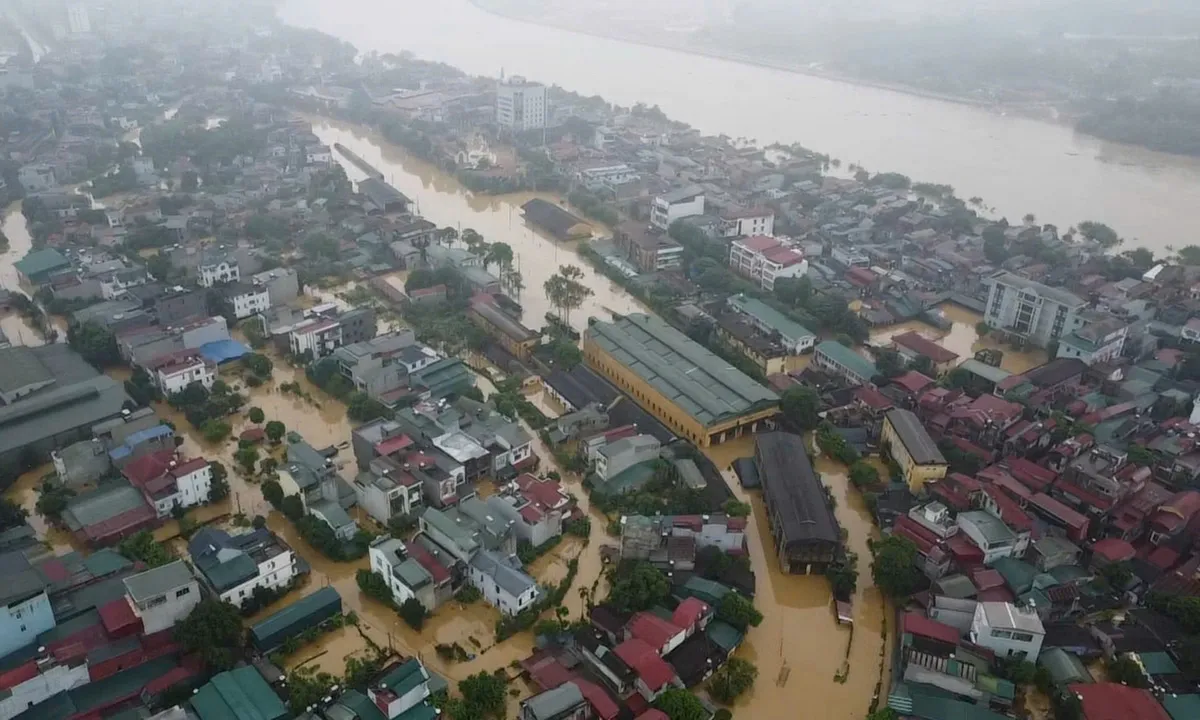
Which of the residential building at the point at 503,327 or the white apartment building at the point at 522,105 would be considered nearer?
the residential building at the point at 503,327

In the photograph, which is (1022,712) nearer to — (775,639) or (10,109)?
(775,639)

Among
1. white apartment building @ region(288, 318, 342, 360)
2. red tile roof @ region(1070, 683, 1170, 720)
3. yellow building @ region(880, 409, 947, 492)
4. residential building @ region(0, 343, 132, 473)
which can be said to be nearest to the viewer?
red tile roof @ region(1070, 683, 1170, 720)

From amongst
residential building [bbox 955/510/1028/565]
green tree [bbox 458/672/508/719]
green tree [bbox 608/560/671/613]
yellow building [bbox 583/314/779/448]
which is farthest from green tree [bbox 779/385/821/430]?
green tree [bbox 458/672/508/719]

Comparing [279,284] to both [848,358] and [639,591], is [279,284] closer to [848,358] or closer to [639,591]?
[848,358]

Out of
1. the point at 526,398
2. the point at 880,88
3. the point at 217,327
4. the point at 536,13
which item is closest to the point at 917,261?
the point at 526,398

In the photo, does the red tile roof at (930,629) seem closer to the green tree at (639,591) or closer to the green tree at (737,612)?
the green tree at (737,612)

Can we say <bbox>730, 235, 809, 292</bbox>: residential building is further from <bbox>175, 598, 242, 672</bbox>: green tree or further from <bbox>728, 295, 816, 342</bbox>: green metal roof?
<bbox>175, 598, 242, 672</bbox>: green tree

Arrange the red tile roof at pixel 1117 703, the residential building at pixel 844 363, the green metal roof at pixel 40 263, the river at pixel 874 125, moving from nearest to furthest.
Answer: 1. the red tile roof at pixel 1117 703
2. the residential building at pixel 844 363
3. the green metal roof at pixel 40 263
4. the river at pixel 874 125

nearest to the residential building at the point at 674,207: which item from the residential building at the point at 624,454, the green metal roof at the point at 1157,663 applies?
the residential building at the point at 624,454
